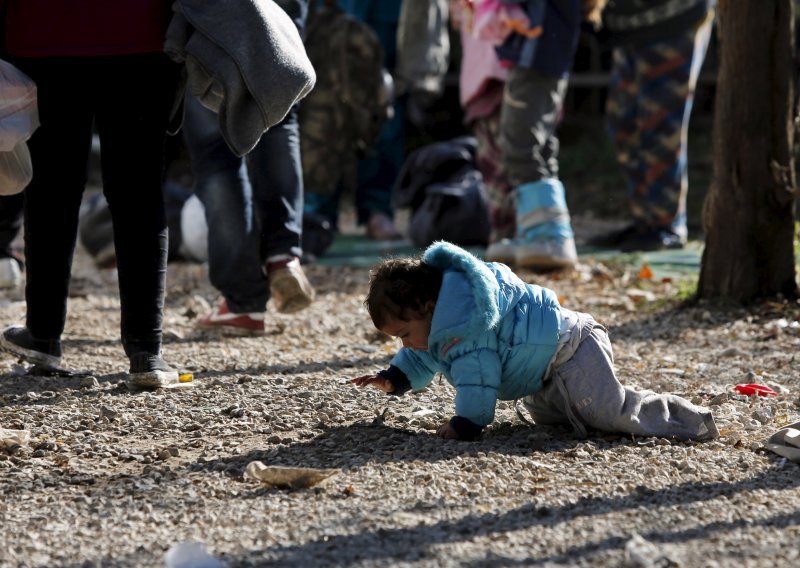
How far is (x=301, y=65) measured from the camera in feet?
11.5

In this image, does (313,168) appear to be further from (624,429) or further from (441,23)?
(624,429)

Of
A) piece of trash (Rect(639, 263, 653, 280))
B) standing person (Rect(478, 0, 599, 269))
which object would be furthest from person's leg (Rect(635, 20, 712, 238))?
piece of trash (Rect(639, 263, 653, 280))

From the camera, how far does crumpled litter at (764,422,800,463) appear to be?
3.06 m

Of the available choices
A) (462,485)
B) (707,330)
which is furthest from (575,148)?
(462,485)

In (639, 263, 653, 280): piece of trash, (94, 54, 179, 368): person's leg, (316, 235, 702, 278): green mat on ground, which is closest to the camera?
(94, 54, 179, 368): person's leg

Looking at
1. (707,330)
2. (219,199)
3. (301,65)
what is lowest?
(707,330)

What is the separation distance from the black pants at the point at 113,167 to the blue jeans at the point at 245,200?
74cm

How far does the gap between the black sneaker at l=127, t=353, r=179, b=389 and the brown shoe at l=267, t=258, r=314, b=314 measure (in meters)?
0.90

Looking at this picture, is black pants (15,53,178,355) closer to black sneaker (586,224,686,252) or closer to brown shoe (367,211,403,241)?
black sneaker (586,224,686,252)

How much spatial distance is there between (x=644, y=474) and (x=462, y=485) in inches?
17.2

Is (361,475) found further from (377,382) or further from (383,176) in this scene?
(383,176)

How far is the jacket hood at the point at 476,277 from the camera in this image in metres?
3.12

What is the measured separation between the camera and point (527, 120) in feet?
20.7

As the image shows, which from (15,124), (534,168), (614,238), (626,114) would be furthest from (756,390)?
(614,238)
